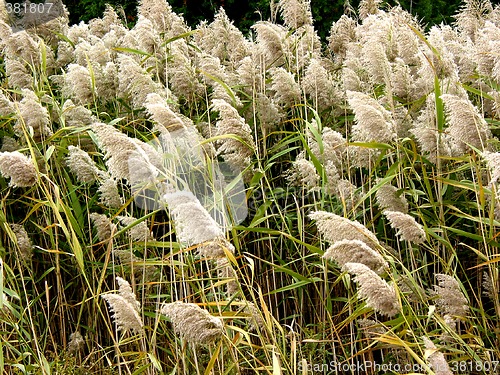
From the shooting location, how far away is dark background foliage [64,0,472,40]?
22.6 feet

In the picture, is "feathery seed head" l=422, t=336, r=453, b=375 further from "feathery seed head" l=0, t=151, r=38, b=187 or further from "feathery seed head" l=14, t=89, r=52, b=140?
"feathery seed head" l=14, t=89, r=52, b=140

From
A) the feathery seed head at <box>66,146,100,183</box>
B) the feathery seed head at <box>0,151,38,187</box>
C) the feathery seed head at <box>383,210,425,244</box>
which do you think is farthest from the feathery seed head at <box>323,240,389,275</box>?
the feathery seed head at <box>66,146,100,183</box>

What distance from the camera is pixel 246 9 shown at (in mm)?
7461

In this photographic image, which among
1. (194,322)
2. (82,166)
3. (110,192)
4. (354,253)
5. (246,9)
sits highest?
(246,9)

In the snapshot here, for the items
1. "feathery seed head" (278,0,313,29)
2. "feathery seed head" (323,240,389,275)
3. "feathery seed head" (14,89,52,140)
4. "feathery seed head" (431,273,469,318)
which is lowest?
"feathery seed head" (431,273,469,318)

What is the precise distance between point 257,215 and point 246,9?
496 cm

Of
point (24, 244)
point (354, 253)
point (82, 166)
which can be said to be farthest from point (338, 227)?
point (24, 244)

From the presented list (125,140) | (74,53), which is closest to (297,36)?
(74,53)

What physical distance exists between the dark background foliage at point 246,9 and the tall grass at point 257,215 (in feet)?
10.3

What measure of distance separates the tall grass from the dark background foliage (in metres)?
3.15

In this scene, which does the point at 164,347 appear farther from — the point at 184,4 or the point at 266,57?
the point at 184,4

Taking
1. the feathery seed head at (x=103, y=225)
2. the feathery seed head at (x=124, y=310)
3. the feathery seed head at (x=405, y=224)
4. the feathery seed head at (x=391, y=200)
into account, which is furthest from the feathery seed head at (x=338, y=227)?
the feathery seed head at (x=103, y=225)

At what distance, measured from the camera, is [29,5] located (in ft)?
14.0

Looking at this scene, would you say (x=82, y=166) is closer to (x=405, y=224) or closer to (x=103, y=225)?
(x=103, y=225)
